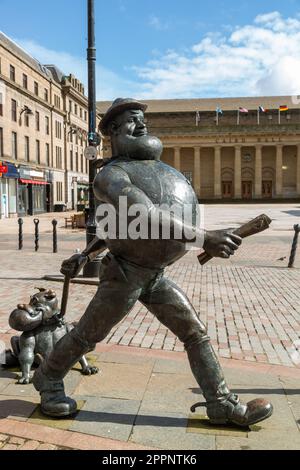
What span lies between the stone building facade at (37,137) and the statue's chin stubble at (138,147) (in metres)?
29.2

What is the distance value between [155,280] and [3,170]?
2951 centimetres

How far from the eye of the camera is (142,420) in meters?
3.19

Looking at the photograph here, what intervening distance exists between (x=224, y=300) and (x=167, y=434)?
15.6 feet

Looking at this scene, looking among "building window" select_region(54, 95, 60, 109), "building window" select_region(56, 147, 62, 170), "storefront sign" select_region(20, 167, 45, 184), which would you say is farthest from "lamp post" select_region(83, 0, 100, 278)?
"building window" select_region(54, 95, 60, 109)

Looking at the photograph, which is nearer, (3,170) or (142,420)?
(142,420)

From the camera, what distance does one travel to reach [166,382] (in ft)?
12.7

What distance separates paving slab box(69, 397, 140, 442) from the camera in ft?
9.87

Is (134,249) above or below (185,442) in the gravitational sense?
above

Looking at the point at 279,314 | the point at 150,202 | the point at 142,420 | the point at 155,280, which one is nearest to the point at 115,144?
the point at 150,202

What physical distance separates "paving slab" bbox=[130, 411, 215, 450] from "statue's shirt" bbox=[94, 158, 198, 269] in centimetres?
112

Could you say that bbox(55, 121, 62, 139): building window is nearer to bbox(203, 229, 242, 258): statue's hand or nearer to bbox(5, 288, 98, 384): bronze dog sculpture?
bbox(5, 288, 98, 384): bronze dog sculpture

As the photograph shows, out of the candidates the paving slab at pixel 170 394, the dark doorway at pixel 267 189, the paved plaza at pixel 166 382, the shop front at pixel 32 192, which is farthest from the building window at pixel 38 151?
the dark doorway at pixel 267 189

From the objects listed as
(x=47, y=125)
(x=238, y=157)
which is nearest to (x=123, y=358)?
(x=47, y=125)

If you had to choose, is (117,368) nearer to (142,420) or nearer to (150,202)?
(142,420)
